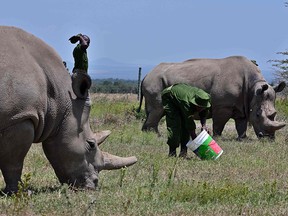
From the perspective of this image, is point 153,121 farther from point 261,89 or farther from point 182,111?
point 182,111

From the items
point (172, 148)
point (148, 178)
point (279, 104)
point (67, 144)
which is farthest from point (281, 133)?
point (67, 144)

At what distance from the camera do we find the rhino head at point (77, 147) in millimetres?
8078

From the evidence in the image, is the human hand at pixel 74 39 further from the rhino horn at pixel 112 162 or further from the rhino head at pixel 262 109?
the rhino head at pixel 262 109

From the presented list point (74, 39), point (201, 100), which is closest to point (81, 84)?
point (74, 39)

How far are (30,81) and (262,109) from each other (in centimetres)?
993

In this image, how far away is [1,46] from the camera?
7609 mm

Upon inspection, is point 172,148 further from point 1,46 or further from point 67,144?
point 1,46

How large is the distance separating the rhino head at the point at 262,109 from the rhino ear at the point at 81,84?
8803 millimetres

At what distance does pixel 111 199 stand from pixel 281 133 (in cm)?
1150

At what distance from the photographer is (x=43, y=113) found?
775 cm

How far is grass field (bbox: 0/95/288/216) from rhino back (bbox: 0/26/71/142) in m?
0.64

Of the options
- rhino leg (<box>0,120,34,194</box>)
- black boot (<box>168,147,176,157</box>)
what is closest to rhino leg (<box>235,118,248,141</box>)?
black boot (<box>168,147,176,157</box>)

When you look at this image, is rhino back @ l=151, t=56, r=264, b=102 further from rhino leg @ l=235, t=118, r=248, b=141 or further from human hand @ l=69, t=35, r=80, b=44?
human hand @ l=69, t=35, r=80, b=44

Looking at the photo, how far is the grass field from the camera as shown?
7059 mm
